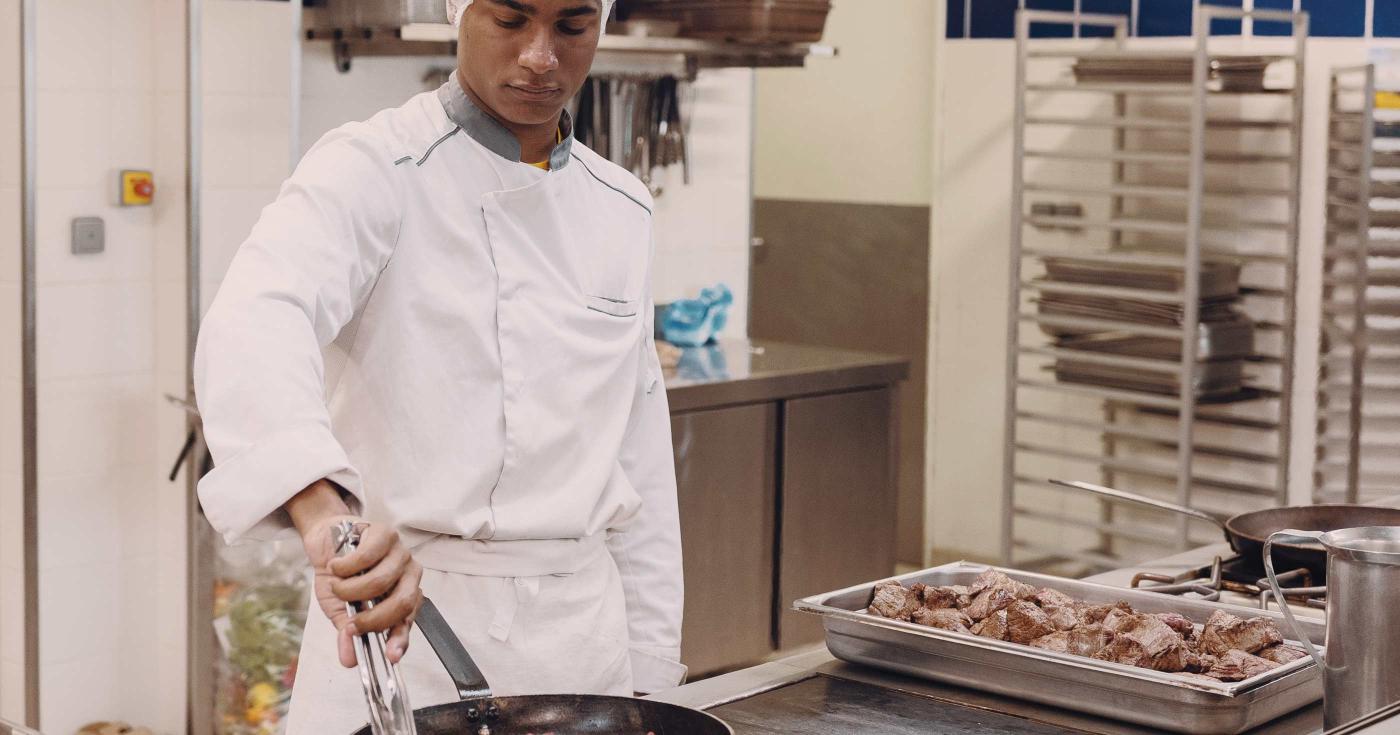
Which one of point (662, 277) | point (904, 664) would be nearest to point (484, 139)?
point (904, 664)

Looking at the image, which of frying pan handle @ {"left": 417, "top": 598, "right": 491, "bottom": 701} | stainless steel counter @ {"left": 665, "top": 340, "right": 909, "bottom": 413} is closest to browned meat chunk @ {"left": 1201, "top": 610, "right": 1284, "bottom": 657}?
frying pan handle @ {"left": 417, "top": 598, "right": 491, "bottom": 701}

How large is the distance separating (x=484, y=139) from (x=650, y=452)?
1.46 feet

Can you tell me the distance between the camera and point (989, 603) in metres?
1.70

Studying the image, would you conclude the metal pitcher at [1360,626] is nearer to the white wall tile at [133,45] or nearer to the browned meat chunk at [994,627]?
the browned meat chunk at [994,627]

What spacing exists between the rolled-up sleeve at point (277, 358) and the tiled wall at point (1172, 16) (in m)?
3.99

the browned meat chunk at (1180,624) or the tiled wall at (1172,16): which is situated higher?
the tiled wall at (1172,16)

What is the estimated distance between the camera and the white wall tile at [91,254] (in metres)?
3.27

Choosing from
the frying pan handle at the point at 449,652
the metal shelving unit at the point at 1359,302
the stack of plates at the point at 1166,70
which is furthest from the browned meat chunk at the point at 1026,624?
the stack of plates at the point at 1166,70

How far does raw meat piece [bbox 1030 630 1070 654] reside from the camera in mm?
1598

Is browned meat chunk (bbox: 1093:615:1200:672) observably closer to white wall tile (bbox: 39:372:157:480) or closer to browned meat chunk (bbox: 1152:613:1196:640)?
browned meat chunk (bbox: 1152:613:1196:640)

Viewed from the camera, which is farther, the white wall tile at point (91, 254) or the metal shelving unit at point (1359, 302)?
the metal shelving unit at point (1359, 302)

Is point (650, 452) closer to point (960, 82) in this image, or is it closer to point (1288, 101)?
point (1288, 101)

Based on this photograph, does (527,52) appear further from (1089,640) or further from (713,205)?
(713,205)

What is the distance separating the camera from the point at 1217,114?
4.93m
